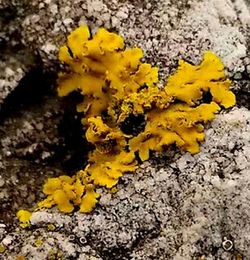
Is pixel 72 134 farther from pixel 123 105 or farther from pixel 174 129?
pixel 174 129

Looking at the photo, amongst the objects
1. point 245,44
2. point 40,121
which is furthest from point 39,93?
point 245,44

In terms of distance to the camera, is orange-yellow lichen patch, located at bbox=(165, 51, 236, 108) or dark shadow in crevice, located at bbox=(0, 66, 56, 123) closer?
orange-yellow lichen patch, located at bbox=(165, 51, 236, 108)


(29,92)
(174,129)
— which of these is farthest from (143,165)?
(29,92)

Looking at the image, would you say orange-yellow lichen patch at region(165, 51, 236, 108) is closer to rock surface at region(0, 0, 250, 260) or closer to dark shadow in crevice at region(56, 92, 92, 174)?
rock surface at region(0, 0, 250, 260)

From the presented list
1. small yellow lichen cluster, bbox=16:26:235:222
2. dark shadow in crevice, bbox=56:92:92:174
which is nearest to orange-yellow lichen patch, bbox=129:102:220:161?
small yellow lichen cluster, bbox=16:26:235:222

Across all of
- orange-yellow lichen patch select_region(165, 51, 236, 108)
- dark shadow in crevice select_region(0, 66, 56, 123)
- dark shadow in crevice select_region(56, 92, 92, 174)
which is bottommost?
dark shadow in crevice select_region(56, 92, 92, 174)

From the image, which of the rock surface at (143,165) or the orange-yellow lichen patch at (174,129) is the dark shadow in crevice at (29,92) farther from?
the orange-yellow lichen patch at (174,129)

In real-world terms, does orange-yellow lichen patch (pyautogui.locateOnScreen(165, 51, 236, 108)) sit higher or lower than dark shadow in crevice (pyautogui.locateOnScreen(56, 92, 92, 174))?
higher
